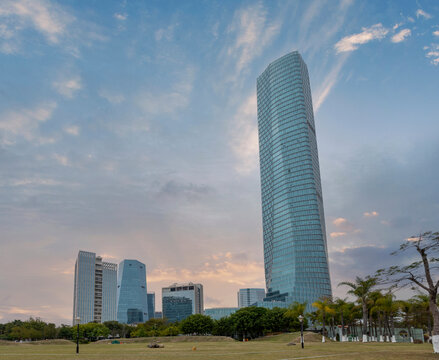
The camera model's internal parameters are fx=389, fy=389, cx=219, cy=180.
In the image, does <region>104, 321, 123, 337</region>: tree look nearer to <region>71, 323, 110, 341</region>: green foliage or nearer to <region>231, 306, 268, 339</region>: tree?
<region>71, 323, 110, 341</region>: green foliage

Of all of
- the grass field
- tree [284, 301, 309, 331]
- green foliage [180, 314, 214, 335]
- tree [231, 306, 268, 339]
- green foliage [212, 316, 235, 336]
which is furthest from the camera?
green foliage [180, 314, 214, 335]

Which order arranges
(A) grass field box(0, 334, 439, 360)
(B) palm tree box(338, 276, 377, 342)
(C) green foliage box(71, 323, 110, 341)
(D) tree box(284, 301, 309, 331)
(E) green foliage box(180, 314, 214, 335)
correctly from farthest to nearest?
1. (C) green foliage box(71, 323, 110, 341)
2. (E) green foliage box(180, 314, 214, 335)
3. (D) tree box(284, 301, 309, 331)
4. (B) palm tree box(338, 276, 377, 342)
5. (A) grass field box(0, 334, 439, 360)

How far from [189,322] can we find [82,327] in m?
40.2

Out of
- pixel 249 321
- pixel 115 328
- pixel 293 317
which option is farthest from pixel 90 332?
pixel 293 317

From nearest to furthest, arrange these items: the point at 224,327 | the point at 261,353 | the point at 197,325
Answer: the point at 261,353, the point at 224,327, the point at 197,325

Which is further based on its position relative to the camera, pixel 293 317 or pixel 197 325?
pixel 197 325

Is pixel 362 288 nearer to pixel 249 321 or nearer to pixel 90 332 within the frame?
pixel 249 321

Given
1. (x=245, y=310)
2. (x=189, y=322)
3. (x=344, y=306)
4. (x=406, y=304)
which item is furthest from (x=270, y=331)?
(x=406, y=304)

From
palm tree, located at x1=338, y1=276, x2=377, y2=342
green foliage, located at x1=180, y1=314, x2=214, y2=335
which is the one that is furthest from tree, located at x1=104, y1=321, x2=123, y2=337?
palm tree, located at x1=338, y1=276, x2=377, y2=342

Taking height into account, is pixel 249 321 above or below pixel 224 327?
above

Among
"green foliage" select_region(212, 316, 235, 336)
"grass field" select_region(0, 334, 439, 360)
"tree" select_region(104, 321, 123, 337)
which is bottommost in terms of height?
"tree" select_region(104, 321, 123, 337)

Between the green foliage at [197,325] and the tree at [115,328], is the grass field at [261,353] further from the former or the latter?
the tree at [115,328]

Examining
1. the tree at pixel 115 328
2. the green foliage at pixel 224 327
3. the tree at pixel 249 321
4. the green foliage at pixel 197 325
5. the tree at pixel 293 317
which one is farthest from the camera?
the tree at pixel 115 328

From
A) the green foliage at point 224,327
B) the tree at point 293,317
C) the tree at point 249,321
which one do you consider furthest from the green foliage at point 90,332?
the tree at point 293,317
